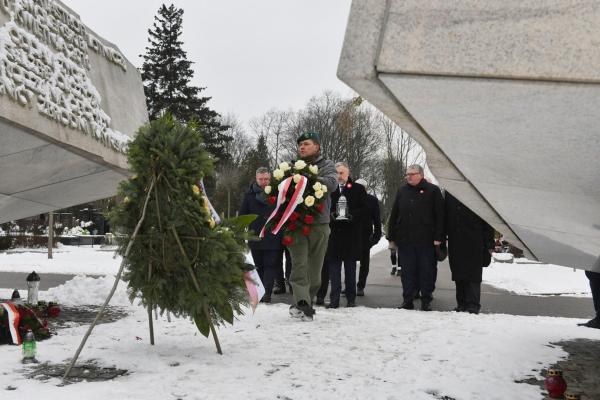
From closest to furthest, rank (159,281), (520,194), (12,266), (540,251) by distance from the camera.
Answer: (520,194) → (159,281) → (540,251) → (12,266)

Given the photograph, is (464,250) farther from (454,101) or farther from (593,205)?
(454,101)

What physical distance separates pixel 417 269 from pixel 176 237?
14.2ft

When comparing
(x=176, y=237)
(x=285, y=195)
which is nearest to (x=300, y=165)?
(x=285, y=195)

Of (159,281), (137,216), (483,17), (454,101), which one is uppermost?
(483,17)

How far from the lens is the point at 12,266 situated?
581 inches

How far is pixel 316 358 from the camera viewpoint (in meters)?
4.38

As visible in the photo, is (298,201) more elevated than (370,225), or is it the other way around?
(298,201)

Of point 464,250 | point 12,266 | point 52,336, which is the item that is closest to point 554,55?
point 52,336

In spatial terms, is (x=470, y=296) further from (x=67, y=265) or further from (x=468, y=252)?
(x=67, y=265)

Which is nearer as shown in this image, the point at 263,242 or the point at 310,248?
the point at 310,248

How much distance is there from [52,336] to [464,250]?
4.75m

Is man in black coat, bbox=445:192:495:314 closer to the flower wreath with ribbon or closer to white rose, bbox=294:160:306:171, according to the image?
the flower wreath with ribbon

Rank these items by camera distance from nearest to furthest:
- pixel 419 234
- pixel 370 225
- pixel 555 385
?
pixel 555 385 < pixel 419 234 < pixel 370 225

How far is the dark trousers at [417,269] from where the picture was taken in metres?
7.61
